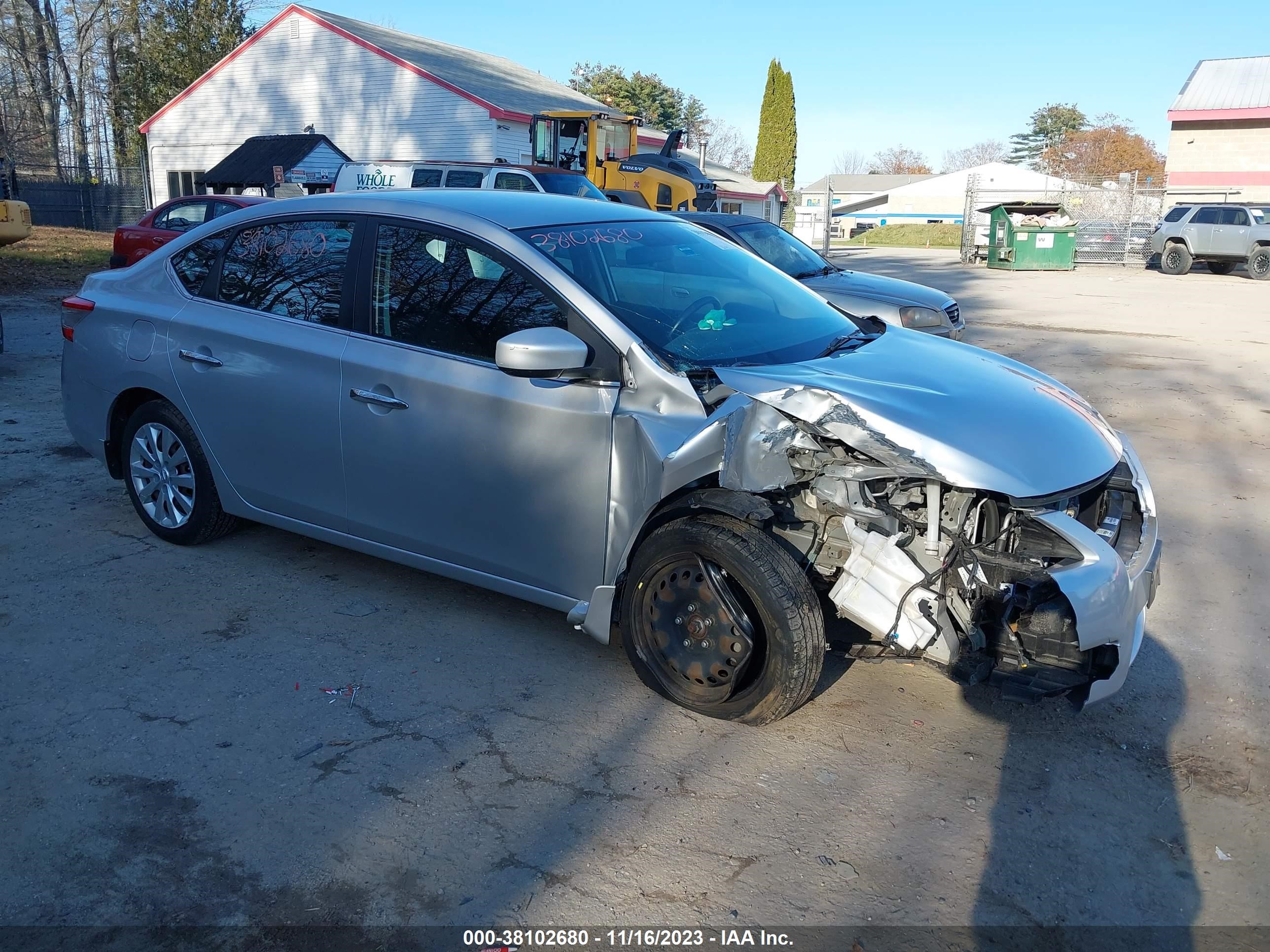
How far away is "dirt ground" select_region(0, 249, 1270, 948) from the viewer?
9.08ft

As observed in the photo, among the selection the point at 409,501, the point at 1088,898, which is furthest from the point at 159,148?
the point at 1088,898

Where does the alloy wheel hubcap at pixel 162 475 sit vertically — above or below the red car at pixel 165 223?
below

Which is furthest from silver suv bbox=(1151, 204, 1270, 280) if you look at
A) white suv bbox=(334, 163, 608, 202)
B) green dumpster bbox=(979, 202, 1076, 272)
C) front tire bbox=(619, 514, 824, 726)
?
front tire bbox=(619, 514, 824, 726)

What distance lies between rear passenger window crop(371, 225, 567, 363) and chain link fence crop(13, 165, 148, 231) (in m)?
32.4

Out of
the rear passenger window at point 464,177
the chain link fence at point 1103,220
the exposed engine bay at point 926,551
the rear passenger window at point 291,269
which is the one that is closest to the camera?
the exposed engine bay at point 926,551

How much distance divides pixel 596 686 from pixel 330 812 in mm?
1149

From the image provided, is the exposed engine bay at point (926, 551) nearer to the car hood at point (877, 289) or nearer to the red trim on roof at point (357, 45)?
the car hood at point (877, 289)

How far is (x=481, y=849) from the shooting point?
2945 millimetres

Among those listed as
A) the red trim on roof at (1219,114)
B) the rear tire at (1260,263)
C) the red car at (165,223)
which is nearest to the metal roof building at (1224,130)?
the red trim on roof at (1219,114)

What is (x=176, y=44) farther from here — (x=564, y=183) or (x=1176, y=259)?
(x=1176, y=259)

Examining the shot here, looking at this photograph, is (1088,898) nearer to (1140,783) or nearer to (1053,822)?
(1053,822)

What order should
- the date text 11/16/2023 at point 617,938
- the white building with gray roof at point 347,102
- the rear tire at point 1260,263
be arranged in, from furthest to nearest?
the white building with gray roof at point 347,102 → the rear tire at point 1260,263 → the date text 11/16/2023 at point 617,938

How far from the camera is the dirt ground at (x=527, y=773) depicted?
109 inches

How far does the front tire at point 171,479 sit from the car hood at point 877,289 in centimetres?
594
